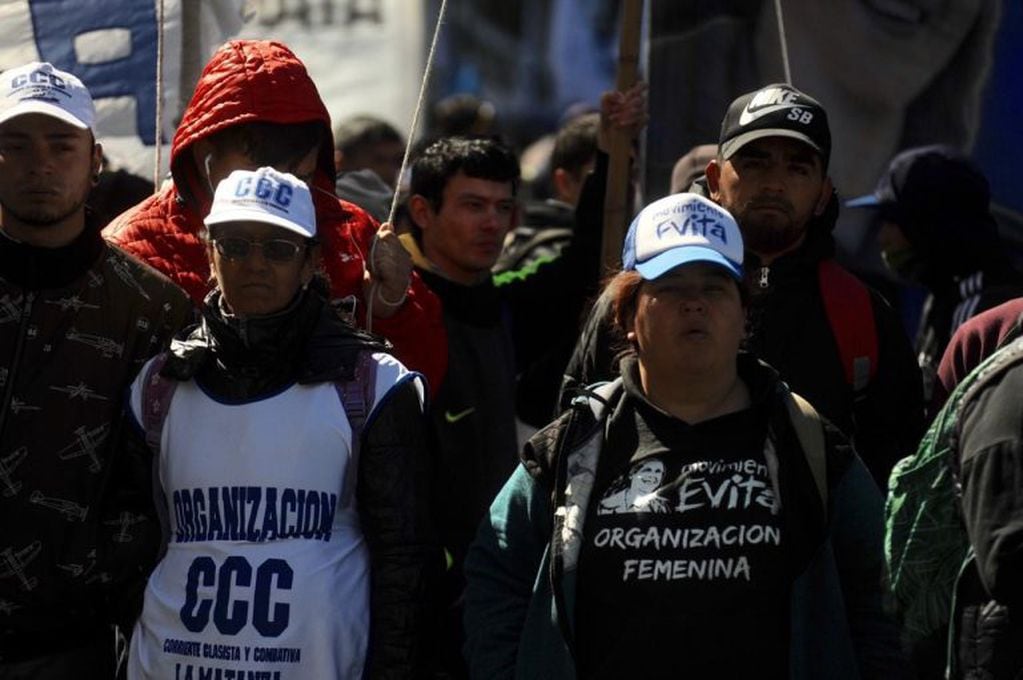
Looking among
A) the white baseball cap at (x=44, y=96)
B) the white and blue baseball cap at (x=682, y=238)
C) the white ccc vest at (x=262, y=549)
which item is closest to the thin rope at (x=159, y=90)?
the white baseball cap at (x=44, y=96)

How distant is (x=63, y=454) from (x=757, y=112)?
179 centimetres

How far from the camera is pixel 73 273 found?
178 inches

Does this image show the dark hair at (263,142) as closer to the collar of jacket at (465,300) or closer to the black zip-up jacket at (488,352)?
the black zip-up jacket at (488,352)

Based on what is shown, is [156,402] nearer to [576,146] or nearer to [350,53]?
[576,146]

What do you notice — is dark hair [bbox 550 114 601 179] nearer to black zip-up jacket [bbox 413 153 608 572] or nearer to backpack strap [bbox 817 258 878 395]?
black zip-up jacket [bbox 413 153 608 572]

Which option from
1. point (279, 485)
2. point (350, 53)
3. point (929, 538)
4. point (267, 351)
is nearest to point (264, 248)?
point (267, 351)

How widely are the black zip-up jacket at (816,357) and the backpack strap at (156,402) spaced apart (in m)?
0.93

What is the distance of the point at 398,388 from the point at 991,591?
1.33m

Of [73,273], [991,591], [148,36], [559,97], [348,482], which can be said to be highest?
[559,97]

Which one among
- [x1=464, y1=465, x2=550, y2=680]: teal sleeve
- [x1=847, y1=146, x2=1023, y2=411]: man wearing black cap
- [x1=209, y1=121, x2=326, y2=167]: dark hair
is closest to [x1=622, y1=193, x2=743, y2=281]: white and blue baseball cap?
[x1=464, y1=465, x2=550, y2=680]: teal sleeve

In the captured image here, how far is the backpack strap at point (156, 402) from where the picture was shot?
4.31 metres

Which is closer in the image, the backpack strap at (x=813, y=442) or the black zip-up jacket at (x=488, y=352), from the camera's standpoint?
the backpack strap at (x=813, y=442)

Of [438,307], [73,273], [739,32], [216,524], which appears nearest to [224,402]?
[216,524]

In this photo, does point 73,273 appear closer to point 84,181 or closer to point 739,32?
point 84,181
